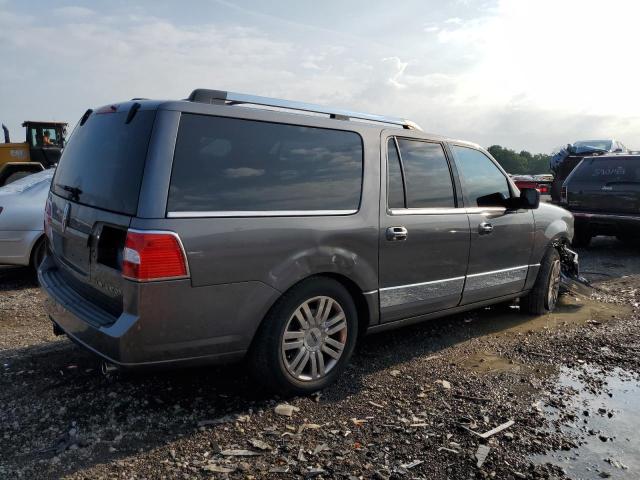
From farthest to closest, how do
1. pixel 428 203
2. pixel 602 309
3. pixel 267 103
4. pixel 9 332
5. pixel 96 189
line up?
pixel 602 309, pixel 9 332, pixel 428 203, pixel 267 103, pixel 96 189

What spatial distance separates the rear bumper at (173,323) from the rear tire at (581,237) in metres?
8.22

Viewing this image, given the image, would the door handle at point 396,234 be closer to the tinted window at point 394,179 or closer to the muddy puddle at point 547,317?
the tinted window at point 394,179

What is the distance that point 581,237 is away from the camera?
10.0m

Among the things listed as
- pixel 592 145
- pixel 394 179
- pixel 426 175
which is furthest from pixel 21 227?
pixel 592 145

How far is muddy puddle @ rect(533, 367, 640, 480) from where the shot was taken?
9.57 ft

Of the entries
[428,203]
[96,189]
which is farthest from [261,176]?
[428,203]

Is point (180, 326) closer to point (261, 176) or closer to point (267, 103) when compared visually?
point (261, 176)

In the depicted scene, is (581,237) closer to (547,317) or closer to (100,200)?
(547,317)

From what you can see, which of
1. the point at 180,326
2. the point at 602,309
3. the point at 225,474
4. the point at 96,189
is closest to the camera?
the point at 225,474

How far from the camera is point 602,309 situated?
6027 mm

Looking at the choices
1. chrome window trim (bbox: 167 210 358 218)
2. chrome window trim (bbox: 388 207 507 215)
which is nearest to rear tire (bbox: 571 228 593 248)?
chrome window trim (bbox: 388 207 507 215)

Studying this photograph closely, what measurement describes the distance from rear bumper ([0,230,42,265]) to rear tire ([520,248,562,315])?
5.64 meters

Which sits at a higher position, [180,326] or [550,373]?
[180,326]

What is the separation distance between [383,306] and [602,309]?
3.38 metres
